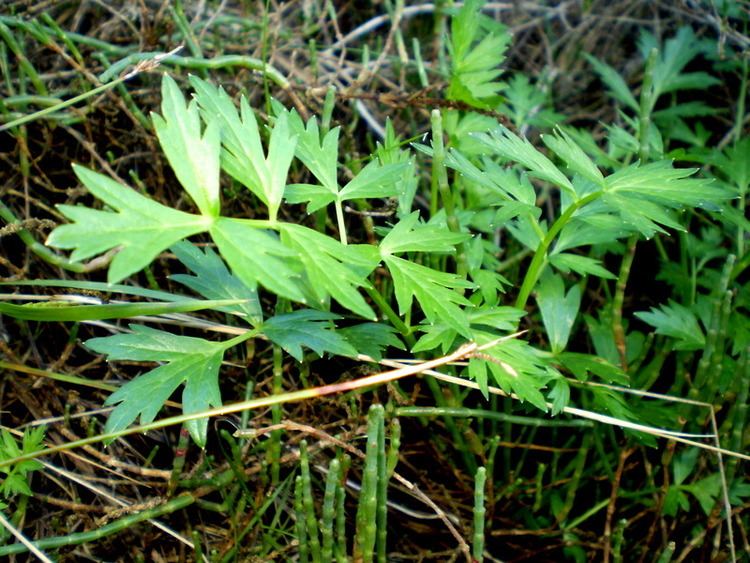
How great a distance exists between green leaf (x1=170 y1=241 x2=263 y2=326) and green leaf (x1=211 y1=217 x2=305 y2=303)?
0.32 meters

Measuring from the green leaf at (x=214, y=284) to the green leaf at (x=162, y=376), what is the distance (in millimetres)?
85

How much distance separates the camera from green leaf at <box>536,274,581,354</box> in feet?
5.10

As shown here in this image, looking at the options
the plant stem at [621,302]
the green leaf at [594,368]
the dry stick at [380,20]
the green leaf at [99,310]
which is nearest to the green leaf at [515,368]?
the green leaf at [594,368]

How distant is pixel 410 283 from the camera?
1228 millimetres

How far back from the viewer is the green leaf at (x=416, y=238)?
1267 mm

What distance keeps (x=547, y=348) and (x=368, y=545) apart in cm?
87

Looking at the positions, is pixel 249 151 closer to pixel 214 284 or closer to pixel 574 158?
pixel 214 284

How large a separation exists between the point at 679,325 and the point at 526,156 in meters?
0.65

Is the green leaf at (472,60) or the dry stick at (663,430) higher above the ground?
the green leaf at (472,60)

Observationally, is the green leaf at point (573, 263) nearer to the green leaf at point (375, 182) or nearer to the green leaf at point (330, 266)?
the green leaf at point (375, 182)

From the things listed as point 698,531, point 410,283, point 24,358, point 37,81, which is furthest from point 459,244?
point 37,81

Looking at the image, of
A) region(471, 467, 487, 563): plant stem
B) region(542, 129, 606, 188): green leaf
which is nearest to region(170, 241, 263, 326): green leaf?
region(471, 467, 487, 563): plant stem

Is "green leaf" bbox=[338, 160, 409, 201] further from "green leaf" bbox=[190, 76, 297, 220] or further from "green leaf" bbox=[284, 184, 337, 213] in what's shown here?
"green leaf" bbox=[190, 76, 297, 220]

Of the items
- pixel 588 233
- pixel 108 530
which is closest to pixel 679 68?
pixel 588 233
